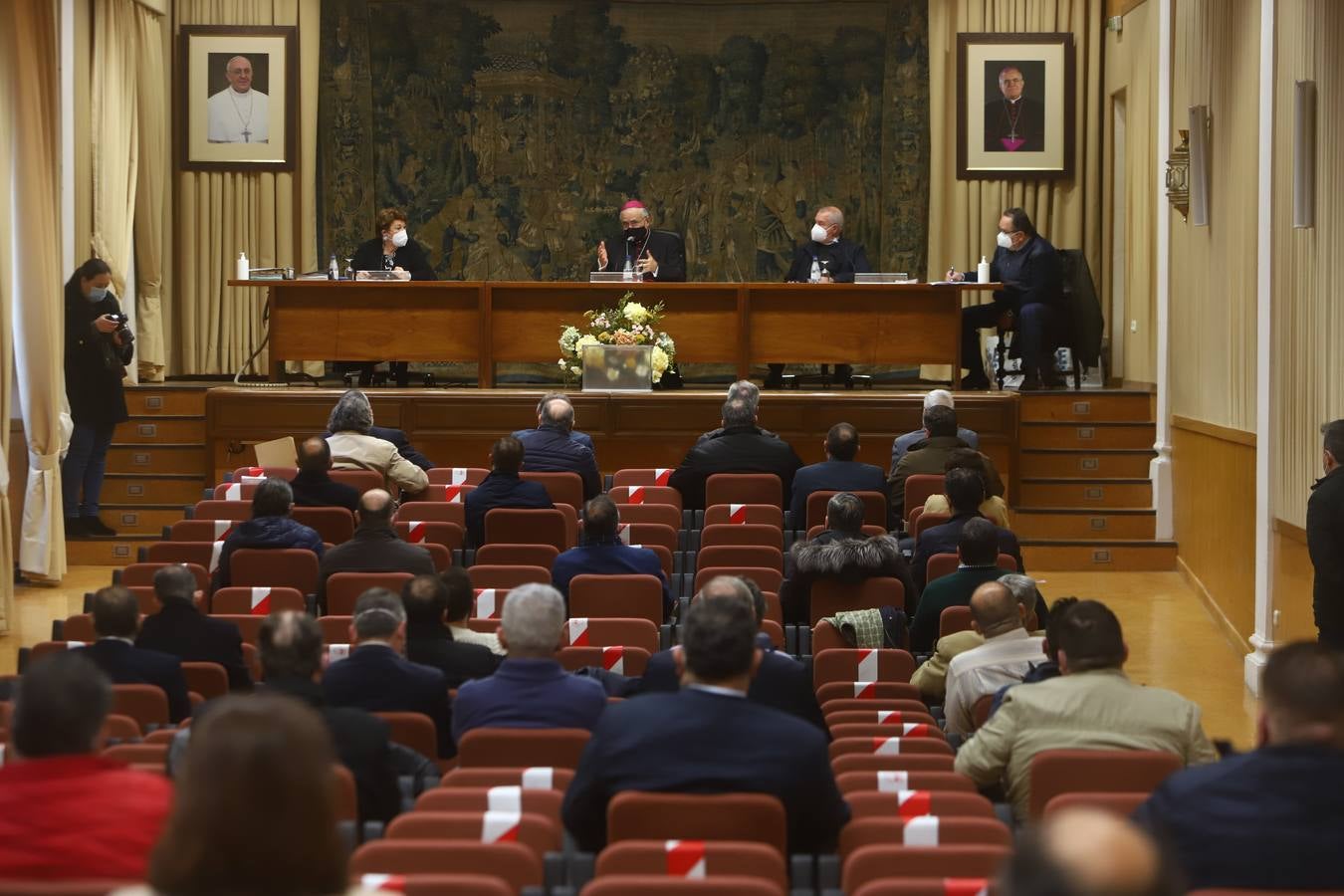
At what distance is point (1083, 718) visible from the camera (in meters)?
4.27

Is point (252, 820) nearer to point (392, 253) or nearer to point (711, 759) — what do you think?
point (711, 759)

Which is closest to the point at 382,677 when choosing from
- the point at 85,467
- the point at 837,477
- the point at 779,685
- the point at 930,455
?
the point at 779,685

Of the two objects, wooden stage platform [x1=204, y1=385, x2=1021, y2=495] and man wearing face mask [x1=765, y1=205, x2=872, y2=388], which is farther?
man wearing face mask [x1=765, y1=205, x2=872, y2=388]

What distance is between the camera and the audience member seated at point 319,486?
819 cm

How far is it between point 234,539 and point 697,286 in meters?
5.26

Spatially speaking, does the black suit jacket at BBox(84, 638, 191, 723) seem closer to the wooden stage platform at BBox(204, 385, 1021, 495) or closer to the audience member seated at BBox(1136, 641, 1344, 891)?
the audience member seated at BBox(1136, 641, 1344, 891)

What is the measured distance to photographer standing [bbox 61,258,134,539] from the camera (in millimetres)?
11375

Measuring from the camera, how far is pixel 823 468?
28.5 ft

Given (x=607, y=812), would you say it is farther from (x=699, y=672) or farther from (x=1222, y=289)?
(x=1222, y=289)

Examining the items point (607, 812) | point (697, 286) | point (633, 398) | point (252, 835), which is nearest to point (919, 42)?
point (697, 286)

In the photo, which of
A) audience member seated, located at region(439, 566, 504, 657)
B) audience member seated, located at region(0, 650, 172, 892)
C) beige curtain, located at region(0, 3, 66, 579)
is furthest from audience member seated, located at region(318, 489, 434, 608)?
beige curtain, located at region(0, 3, 66, 579)

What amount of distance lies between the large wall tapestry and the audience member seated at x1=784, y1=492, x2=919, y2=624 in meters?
9.13

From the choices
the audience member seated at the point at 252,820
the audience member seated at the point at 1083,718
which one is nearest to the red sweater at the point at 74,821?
the audience member seated at the point at 252,820

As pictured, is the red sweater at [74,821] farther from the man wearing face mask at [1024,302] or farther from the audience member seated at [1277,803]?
the man wearing face mask at [1024,302]
